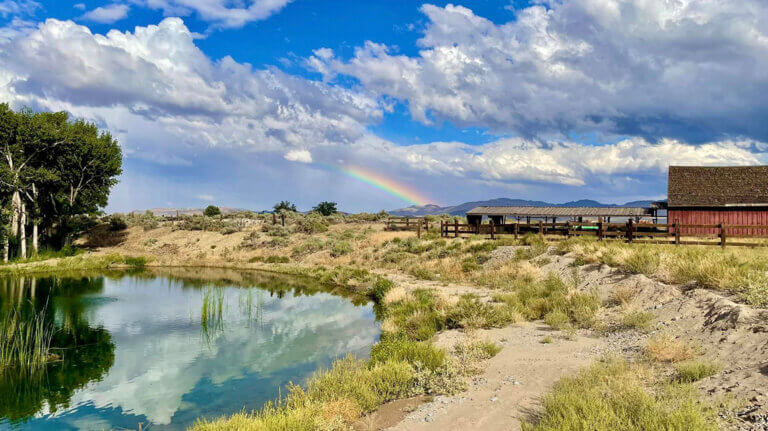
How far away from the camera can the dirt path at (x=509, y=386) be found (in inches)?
314

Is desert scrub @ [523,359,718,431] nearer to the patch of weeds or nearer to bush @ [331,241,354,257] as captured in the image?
the patch of weeds

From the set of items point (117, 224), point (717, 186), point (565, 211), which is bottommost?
point (117, 224)

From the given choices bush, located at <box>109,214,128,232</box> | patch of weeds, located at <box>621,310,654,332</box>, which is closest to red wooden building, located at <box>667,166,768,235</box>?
patch of weeds, located at <box>621,310,654,332</box>

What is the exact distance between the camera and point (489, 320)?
49.7ft

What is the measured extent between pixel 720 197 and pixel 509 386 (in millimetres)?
39147

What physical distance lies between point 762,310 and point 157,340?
60.6 ft

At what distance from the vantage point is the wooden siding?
35.7 m

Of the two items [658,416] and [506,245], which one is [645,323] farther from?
[506,245]

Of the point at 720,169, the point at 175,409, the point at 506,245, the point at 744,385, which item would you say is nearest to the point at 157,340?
the point at 175,409

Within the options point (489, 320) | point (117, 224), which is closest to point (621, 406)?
point (489, 320)

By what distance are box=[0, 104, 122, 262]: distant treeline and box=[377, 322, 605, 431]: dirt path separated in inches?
1530

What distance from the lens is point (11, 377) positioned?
39.2 ft

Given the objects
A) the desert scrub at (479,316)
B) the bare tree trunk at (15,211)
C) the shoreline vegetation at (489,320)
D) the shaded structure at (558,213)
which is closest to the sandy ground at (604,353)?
the shoreline vegetation at (489,320)

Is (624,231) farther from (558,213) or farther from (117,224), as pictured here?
(117,224)
